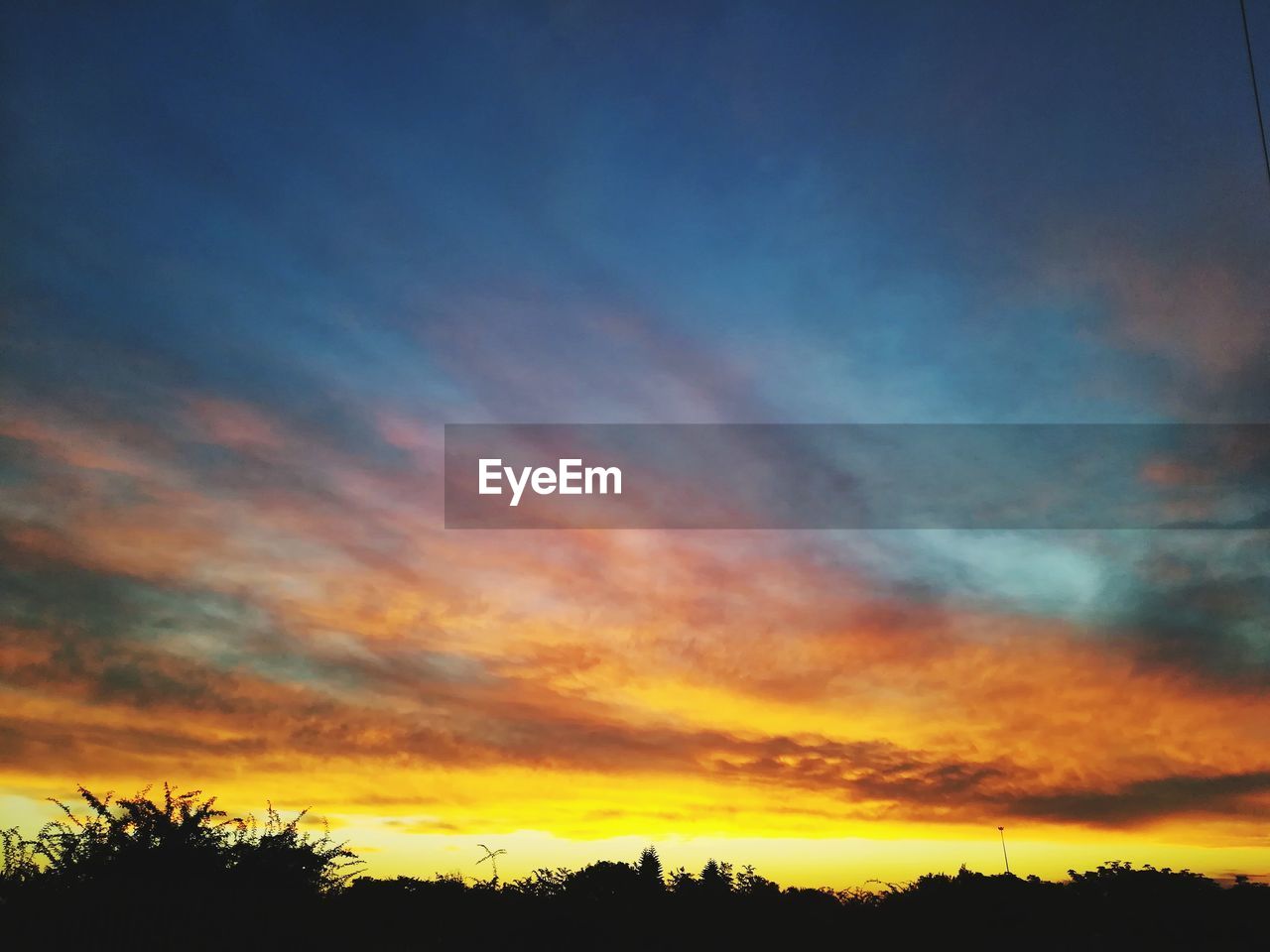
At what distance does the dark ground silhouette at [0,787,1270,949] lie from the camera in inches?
788

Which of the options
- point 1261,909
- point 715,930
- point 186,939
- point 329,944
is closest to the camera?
A: point 186,939

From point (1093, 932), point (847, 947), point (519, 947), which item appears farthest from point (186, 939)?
point (1093, 932)

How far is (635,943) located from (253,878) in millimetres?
10639

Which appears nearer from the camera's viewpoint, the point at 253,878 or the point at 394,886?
the point at 253,878

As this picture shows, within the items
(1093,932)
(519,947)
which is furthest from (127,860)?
(1093,932)

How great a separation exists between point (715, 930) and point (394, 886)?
10.8 m

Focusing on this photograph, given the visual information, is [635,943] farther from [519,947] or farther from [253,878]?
[253,878]

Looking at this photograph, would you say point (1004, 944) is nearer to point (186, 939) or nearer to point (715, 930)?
point (715, 930)

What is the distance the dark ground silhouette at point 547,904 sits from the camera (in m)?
20.0

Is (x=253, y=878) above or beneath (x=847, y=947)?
above

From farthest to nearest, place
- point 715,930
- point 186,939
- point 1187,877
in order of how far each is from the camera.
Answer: point 1187,877 → point 715,930 → point 186,939

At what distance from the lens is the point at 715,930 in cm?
2412

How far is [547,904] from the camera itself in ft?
82.0

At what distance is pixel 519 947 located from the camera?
Result: 23.2 metres
